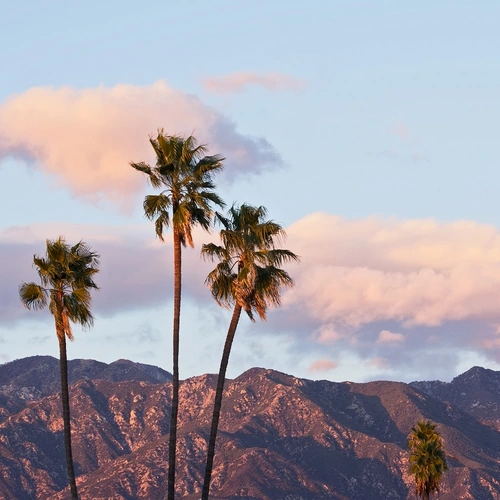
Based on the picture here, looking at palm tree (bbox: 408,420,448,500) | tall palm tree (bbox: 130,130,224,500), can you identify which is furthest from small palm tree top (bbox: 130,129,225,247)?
palm tree (bbox: 408,420,448,500)

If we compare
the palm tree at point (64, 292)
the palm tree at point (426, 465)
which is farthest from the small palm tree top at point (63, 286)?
the palm tree at point (426, 465)

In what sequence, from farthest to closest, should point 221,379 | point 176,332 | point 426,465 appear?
point 426,465 < point 221,379 < point 176,332

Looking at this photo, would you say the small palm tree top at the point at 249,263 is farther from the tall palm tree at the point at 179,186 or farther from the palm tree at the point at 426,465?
the palm tree at the point at 426,465

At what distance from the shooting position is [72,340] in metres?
68.9

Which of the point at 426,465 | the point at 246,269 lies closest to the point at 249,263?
the point at 246,269

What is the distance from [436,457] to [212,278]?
73.5m

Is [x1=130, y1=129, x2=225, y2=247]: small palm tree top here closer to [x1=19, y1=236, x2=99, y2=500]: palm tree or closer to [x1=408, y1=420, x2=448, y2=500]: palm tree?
[x1=19, y1=236, x2=99, y2=500]: palm tree

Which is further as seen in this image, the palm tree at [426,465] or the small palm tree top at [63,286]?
the palm tree at [426,465]

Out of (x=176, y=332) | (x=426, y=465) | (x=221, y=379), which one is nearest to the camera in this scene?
(x=176, y=332)

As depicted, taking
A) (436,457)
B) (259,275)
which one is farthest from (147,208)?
(436,457)

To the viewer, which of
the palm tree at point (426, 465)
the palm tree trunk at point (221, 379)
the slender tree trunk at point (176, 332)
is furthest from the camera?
the palm tree at point (426, 465)

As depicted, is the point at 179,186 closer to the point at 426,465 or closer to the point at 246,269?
the point at 246,269

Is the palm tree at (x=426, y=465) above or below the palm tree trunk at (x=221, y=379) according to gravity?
above

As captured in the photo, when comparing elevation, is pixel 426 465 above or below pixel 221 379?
above
